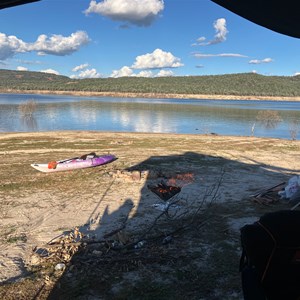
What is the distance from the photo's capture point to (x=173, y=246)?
6.54m

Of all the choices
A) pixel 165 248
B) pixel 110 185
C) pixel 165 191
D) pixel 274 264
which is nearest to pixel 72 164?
pixel 110 185

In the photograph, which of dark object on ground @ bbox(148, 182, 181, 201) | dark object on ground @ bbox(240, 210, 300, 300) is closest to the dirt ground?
dark object on ground @ bbox(148, 182, 181, 201)

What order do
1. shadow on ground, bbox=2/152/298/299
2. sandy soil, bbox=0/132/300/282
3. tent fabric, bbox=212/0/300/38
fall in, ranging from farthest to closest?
1. sandy soil, bbox=0/132/300/282
2. shadow on ground, bbox=2/152/298/299
3. tent fabric, bbox=212/0/300/38

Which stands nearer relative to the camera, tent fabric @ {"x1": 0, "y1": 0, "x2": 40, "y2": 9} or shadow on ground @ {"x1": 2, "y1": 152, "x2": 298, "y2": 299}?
tent fabric @ {"x1": 0, "y1": 0, "x2": 40, "y2": 9}

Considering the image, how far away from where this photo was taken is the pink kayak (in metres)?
13.0

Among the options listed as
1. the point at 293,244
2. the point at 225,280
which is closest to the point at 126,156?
the point at 225,280

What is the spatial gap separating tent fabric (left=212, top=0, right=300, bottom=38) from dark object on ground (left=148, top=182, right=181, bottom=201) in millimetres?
Answer: 7132

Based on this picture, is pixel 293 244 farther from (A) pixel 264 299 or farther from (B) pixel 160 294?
(B) pixel 160 294

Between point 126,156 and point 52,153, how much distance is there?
415 centimetres

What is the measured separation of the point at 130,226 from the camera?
7.58 m

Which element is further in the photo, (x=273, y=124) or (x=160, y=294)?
(x=273, y=124)

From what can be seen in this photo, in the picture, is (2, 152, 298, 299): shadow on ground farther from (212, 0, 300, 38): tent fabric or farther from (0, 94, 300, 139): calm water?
(0, 94, 300, 139): calm water

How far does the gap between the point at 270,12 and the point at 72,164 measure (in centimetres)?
1151

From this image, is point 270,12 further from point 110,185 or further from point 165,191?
point 110,185
